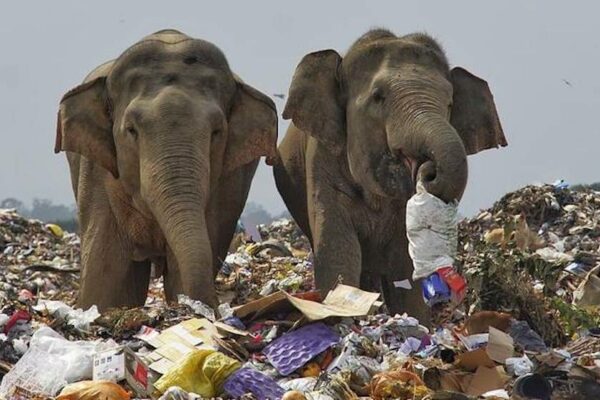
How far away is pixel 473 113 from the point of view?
10.9 metres

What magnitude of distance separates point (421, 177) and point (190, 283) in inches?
62.9

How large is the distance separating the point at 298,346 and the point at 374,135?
274 cm

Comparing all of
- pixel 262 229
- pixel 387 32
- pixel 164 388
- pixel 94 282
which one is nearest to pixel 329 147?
pixel 387 32

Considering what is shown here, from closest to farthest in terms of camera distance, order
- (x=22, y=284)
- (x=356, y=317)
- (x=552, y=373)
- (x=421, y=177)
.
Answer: (x=552, y=373) → (x=356, y=317) → (x=421, y=177) → (x=22, y=284)

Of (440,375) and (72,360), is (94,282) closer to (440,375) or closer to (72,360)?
(72,360)

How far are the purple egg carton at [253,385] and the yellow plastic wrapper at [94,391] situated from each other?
532 millimetres

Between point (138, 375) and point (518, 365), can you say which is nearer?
point (138, 375)

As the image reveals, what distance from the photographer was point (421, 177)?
910 cm

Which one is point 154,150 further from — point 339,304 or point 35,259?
point 35,259

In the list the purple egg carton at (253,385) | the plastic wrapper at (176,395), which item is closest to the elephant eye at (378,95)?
the purple egg carton at (253,385)

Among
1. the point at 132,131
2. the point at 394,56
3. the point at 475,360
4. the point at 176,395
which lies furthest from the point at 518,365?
the point at 132,131

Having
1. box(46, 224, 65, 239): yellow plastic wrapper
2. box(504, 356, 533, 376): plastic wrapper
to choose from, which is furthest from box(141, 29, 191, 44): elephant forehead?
box(46, 224, 65, 239): yellow plastic wrapper

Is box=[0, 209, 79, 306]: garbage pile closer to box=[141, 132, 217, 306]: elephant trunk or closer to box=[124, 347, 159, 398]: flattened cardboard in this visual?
box=[141, 132, 217, 306]: elephant trunk

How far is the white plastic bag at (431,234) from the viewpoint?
8.73m
